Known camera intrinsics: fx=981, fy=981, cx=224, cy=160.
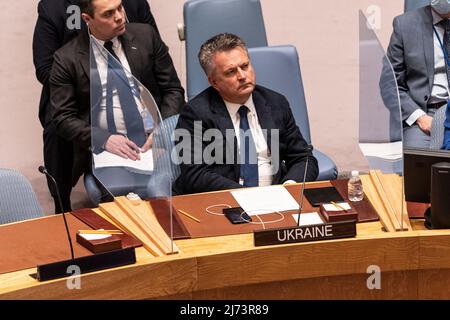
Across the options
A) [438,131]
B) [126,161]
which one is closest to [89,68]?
[126,161]

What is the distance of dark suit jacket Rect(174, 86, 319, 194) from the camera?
3.64 meters

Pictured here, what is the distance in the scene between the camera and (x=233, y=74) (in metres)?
3.62

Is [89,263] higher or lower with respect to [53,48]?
lower

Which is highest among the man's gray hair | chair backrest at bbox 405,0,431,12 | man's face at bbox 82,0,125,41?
man's face at bbox 82,0,125,41

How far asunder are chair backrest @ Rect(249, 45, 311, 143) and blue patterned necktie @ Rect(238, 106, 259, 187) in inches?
19.3

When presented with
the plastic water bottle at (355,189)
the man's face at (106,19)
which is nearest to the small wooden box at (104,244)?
the plastic water bottle at (355,189)

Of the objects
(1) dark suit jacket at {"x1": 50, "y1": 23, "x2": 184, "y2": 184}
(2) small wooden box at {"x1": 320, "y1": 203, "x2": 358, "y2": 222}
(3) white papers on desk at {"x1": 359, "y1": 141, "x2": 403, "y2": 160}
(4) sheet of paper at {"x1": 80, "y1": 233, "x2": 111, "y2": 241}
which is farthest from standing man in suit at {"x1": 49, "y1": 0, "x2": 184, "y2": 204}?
(2) small wooden box at {"x1": 320, "y1": 203, "x2": 358, "y2": 222}

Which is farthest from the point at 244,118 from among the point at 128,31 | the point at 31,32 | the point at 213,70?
the point at 31,32

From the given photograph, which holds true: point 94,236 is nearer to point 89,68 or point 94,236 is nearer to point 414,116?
point 89,68

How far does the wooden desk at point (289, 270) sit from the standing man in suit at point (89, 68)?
4.53 ft

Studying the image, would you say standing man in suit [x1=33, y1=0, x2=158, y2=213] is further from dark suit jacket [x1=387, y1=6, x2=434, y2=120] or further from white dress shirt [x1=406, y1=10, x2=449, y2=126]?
white dress shirt [x1=406, y1=10, x2=449, y2=126]

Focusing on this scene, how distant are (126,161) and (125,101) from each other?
0.20m

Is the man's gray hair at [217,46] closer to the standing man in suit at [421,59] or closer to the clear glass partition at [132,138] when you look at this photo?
the clear glass partition at [132,138]
